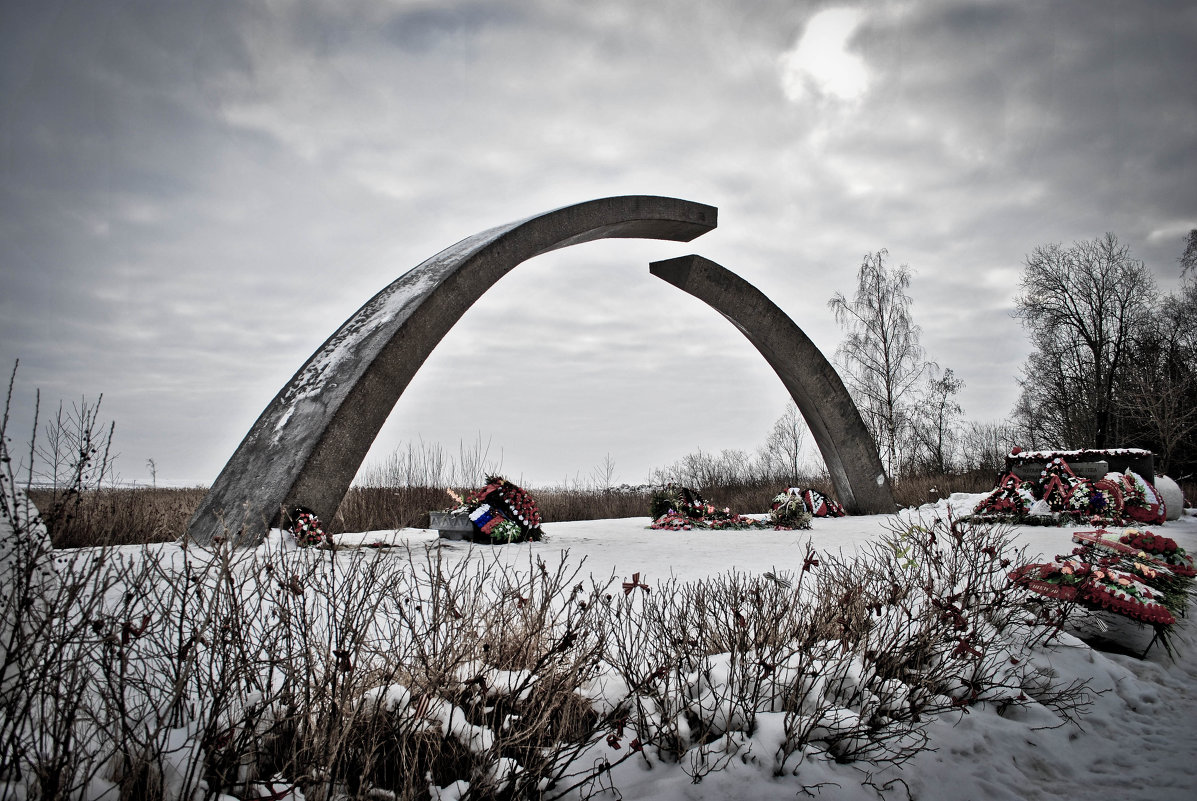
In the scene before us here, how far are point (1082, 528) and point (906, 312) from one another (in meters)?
14.4

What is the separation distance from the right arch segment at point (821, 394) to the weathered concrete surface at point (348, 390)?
5007mm

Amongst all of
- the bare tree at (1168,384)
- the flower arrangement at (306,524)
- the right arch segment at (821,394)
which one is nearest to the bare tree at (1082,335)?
the bare tree at (1168,384)

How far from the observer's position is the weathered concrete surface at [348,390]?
6.59 m

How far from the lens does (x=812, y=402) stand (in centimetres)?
1285

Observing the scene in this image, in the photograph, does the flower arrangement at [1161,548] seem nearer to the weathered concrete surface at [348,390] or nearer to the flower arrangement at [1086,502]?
the flower arrangement at [1086,502]

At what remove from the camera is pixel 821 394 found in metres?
12.8

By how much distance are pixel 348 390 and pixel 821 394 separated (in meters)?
9.15

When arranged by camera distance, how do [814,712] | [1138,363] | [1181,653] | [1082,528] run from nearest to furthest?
[814,712], [1181,653], [1082,528], [1138,363]

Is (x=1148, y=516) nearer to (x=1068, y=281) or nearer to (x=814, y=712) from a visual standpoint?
(x=814, y=712)

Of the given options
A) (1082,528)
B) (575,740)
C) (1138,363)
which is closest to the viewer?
(575,740)

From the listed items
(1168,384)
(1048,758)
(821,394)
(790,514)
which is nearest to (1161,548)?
(1048,758)

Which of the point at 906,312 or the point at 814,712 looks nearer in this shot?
the point at 814,712

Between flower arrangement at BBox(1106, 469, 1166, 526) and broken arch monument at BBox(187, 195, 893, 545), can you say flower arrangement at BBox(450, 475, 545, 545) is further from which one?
flower arrangement at BBox(1106, 469, 1166, 526)

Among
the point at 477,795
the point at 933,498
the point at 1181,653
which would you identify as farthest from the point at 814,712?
the point at 933,498
